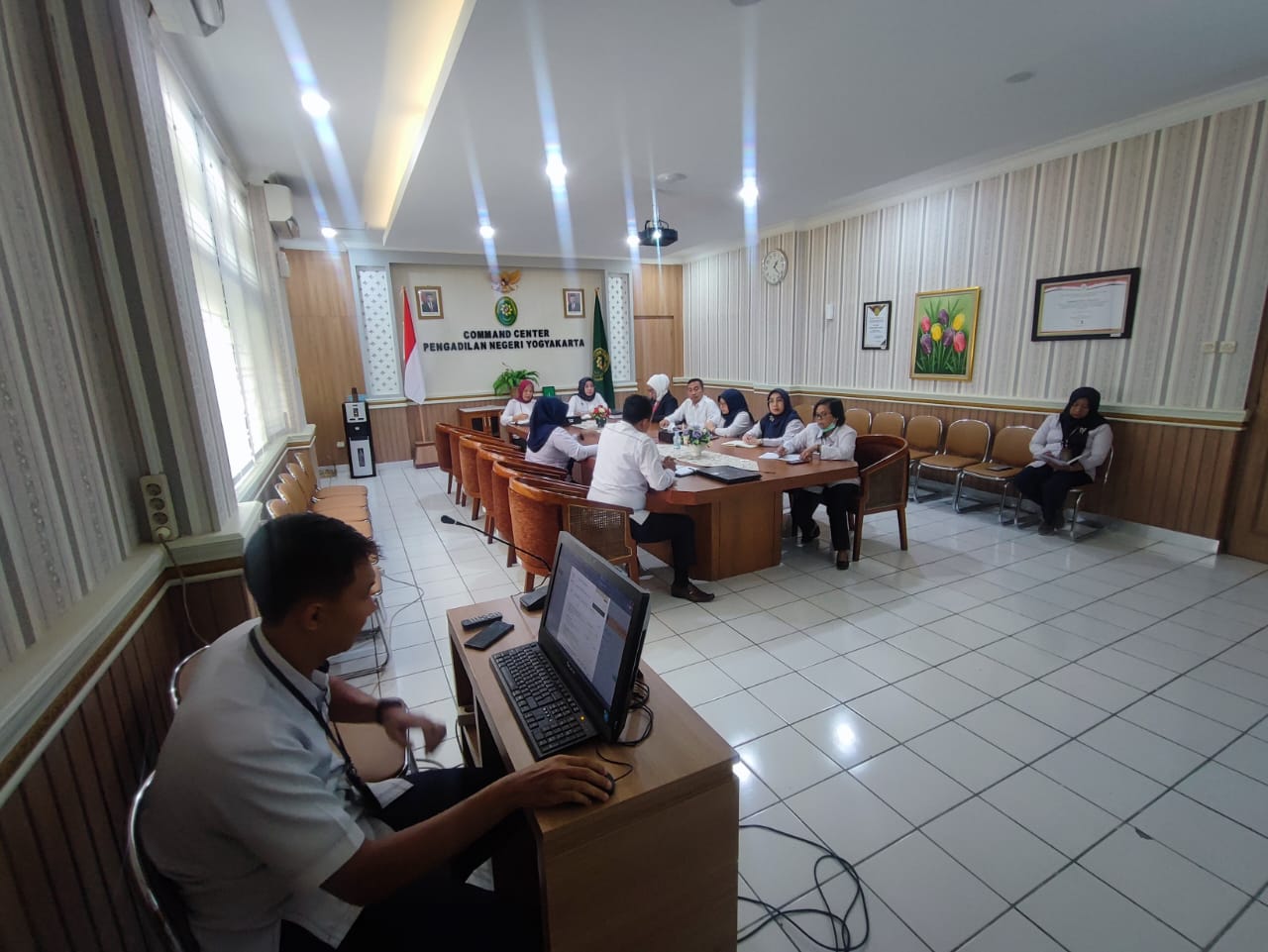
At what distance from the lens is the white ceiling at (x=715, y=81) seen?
8.39ft

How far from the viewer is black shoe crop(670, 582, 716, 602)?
3.44m

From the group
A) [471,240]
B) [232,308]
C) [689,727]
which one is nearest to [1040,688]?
[689,727]

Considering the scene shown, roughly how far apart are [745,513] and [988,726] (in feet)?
5.89

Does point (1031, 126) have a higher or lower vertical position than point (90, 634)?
higher

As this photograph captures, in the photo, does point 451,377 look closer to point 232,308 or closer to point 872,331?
point 232,308

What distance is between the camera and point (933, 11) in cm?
251

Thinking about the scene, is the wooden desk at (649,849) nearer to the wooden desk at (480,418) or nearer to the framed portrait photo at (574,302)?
the wooden desk at (480,418)

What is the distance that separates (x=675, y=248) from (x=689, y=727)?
8345 millimetres

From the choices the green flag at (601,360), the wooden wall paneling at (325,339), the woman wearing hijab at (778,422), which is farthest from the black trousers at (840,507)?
the wooden wall paneling at (325,339)

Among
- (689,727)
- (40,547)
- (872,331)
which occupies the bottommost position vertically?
(689,727)

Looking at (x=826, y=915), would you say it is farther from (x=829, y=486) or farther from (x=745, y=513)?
(x=829, y=486)

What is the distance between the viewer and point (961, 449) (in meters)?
5.29

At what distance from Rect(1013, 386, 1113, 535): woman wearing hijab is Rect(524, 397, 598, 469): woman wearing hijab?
359 cm

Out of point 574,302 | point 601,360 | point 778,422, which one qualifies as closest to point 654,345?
point 601,360
